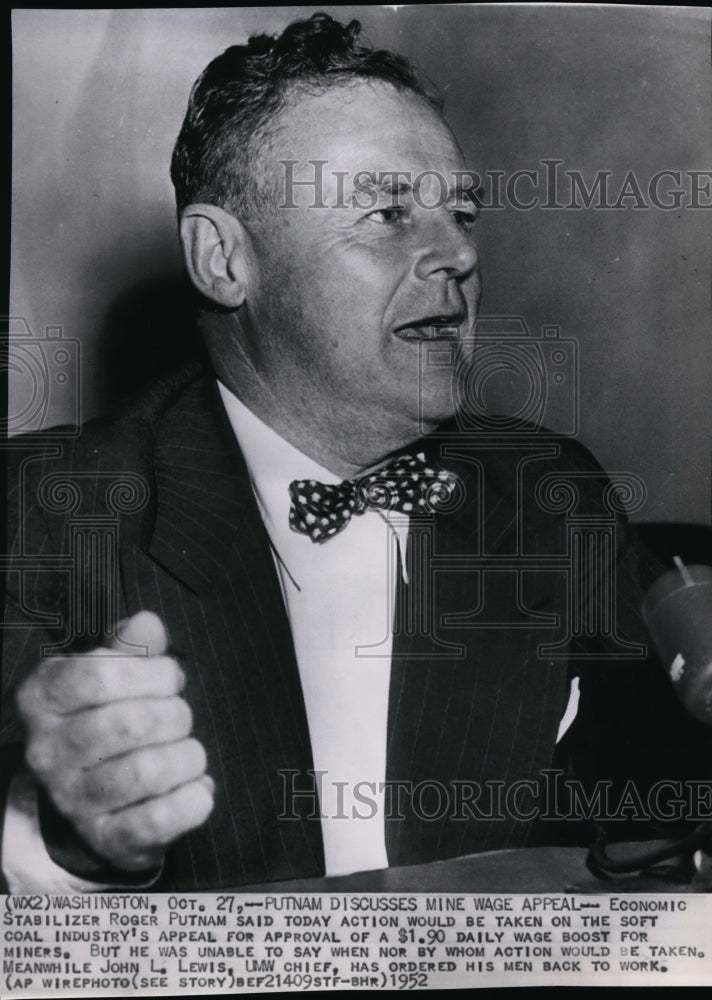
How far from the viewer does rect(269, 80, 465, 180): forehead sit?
1.48 m

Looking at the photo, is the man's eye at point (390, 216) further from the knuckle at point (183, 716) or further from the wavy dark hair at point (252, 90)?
the knuckle at point (183, 716)

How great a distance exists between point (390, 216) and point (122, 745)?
879 mm

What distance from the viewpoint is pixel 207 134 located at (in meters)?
1.51

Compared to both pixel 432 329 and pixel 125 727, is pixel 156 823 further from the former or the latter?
pixel 432 329

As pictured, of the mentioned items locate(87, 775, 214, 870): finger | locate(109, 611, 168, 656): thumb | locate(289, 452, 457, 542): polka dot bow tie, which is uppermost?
locate(289, 452, 457, 542): polka dot bow tie

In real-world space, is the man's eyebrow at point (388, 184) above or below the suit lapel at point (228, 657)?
above

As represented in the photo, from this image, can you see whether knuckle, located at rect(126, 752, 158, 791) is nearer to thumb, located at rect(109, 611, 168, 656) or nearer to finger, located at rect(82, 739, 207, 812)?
finger, located at rect(82, 739, 207, 812)

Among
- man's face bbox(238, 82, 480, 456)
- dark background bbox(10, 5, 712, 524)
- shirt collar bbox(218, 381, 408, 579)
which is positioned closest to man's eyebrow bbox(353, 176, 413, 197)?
man's face bbox(238, 82, 480, 456)

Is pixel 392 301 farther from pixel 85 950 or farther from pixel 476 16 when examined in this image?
pixel 85 950

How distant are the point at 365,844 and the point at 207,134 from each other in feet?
3.61

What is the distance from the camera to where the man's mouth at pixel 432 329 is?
1.48 m

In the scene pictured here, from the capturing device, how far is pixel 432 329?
1.50 meters

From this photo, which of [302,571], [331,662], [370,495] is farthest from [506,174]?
[331,662]

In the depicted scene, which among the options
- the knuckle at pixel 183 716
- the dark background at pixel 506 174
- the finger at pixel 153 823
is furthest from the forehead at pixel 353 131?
the finger at pixel 153 823
